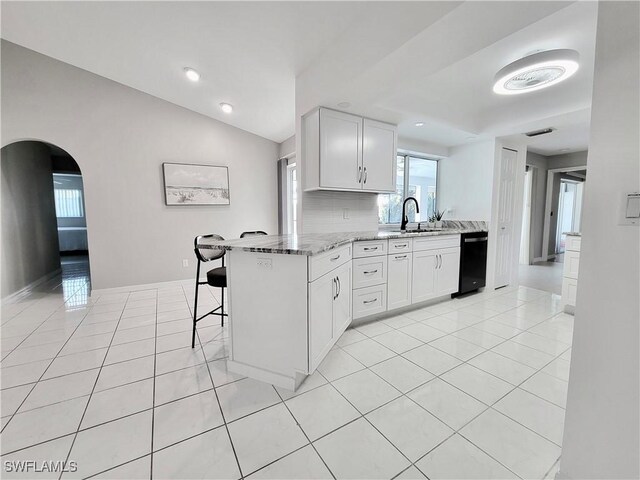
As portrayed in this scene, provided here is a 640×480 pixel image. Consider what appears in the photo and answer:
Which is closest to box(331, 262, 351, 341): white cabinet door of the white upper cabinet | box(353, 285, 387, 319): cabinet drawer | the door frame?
box(353, 285, 387, 319): cabinet drawer

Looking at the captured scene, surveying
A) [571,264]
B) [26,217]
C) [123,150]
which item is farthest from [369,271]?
[26,217]

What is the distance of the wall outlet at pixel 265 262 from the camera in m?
1.69

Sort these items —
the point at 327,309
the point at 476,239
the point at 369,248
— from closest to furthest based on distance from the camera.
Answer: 1. the point at 327,309
2. the point at 369,248
3. the point at 476,239

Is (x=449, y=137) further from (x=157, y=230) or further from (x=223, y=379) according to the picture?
(x=157, y=230)

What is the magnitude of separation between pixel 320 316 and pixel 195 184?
3491 millimetres

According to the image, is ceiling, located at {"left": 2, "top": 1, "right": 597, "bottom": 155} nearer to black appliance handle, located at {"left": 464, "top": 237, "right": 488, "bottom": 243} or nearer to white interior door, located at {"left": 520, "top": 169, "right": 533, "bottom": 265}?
black appliance handle, located at {"left": 464, "top": 237, "right": 488, "bottom": 243}

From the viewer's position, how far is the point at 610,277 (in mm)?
942

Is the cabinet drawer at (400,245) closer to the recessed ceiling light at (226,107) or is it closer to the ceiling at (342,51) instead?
the ceiling at (342,51)

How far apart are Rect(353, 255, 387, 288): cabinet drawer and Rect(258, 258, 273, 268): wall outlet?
106 cm

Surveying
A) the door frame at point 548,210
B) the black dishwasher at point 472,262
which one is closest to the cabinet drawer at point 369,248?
the black dishwasher at point 472,262

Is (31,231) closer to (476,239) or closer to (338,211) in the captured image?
(338,211)

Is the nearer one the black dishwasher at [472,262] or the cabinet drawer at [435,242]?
the cabinet drawer at [435,242]

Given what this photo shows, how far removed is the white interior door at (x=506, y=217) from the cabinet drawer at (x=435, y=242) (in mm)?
1050

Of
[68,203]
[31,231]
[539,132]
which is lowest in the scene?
[31,231]
